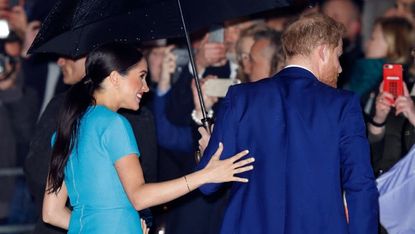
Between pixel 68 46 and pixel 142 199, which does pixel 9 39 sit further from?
pixel 142 199

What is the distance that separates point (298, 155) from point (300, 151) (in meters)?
0.02

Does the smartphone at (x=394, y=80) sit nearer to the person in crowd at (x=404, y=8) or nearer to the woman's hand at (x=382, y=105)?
the woman's hand at (x=382, y=105)

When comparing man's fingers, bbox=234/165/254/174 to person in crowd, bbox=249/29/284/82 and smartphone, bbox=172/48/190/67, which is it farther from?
smartphone, bbox=172/48/190/67

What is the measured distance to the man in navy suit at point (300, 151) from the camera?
4.70 m

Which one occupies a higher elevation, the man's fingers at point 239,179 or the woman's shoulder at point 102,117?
the woman's shoulder at point 102,117

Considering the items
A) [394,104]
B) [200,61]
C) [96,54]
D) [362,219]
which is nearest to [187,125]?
[200,61]

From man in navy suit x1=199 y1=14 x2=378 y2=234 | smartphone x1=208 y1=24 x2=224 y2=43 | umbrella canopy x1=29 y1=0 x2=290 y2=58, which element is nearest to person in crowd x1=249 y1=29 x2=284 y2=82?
smartphone x1=208 y1=24 x2=224 y2=43

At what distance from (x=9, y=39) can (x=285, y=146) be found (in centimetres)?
434

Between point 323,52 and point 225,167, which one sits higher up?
point 323,52

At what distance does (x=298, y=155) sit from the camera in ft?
15.5

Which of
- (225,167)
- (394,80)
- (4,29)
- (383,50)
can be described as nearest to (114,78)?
(225,167)

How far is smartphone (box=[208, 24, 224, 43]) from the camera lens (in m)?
7.57

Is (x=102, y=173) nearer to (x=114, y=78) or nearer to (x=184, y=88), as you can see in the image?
(x=114, y=78)

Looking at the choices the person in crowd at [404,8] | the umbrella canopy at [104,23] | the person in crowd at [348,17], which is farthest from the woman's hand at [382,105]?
the person in crowd at [404,8]
